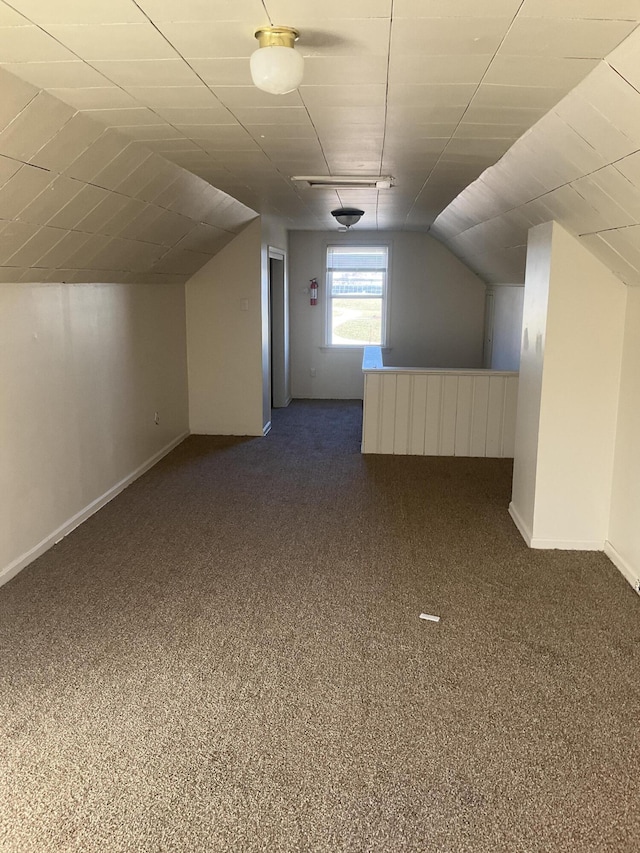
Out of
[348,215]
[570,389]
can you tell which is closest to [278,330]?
[348,215]

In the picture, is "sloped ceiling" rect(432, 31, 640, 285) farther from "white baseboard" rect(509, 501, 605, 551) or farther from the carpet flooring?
the carpet flooring

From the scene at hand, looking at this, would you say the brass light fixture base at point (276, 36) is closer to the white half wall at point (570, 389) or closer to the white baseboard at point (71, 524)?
the white half wall at point (570, 389)

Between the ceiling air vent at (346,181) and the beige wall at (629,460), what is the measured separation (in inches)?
64.7

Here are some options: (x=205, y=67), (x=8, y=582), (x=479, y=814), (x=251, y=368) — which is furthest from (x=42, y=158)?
(x=251, y=368)

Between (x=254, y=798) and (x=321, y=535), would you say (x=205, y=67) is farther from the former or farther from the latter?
(x=321, y=535)

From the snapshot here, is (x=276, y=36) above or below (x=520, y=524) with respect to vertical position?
above

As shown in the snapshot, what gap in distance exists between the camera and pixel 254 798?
6.69ft

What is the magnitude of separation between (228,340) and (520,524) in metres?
3.46

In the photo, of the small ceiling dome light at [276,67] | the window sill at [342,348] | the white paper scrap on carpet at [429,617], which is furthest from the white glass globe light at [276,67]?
the window sill at [342,348]

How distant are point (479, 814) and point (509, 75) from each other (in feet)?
7.44

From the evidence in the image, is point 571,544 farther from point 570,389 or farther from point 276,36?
point 276,36

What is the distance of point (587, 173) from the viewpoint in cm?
263

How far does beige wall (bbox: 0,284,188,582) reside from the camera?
11.5ft

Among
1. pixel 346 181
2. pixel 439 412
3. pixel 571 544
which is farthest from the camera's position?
pixel 439 412
